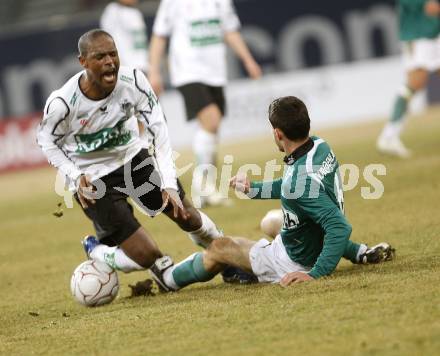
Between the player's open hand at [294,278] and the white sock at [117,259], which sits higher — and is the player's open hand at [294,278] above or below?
below

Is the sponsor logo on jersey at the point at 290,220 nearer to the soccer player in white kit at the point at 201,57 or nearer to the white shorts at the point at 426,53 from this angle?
the soccer player in white kit at the point at 201,57

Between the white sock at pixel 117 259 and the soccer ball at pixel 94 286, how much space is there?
20cm

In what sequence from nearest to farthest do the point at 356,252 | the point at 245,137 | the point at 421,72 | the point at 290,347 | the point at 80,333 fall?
the point at 290,347 → the point at 80,333 → the point at 356,252 → the point at 421,72 → the point at 245,137

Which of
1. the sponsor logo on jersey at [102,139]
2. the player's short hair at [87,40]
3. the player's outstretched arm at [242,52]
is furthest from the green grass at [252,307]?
the player's outstretched arm at [242,52]

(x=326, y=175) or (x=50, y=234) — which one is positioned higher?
(x=326, y=175)

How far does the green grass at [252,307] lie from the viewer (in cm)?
430

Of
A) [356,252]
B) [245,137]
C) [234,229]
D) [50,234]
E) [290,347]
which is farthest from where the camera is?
[245,137]

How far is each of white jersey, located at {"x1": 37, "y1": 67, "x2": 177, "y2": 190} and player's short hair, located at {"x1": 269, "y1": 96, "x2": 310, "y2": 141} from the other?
0.84m

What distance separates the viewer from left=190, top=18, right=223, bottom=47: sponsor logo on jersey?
10.4m

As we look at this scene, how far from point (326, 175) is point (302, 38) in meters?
14.4

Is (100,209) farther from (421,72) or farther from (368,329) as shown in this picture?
(421,72)

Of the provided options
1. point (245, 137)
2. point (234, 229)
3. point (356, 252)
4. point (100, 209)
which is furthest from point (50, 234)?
point (245, 137)

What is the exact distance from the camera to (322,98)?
1931cm

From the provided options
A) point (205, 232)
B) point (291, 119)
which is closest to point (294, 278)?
point (291, 119)
